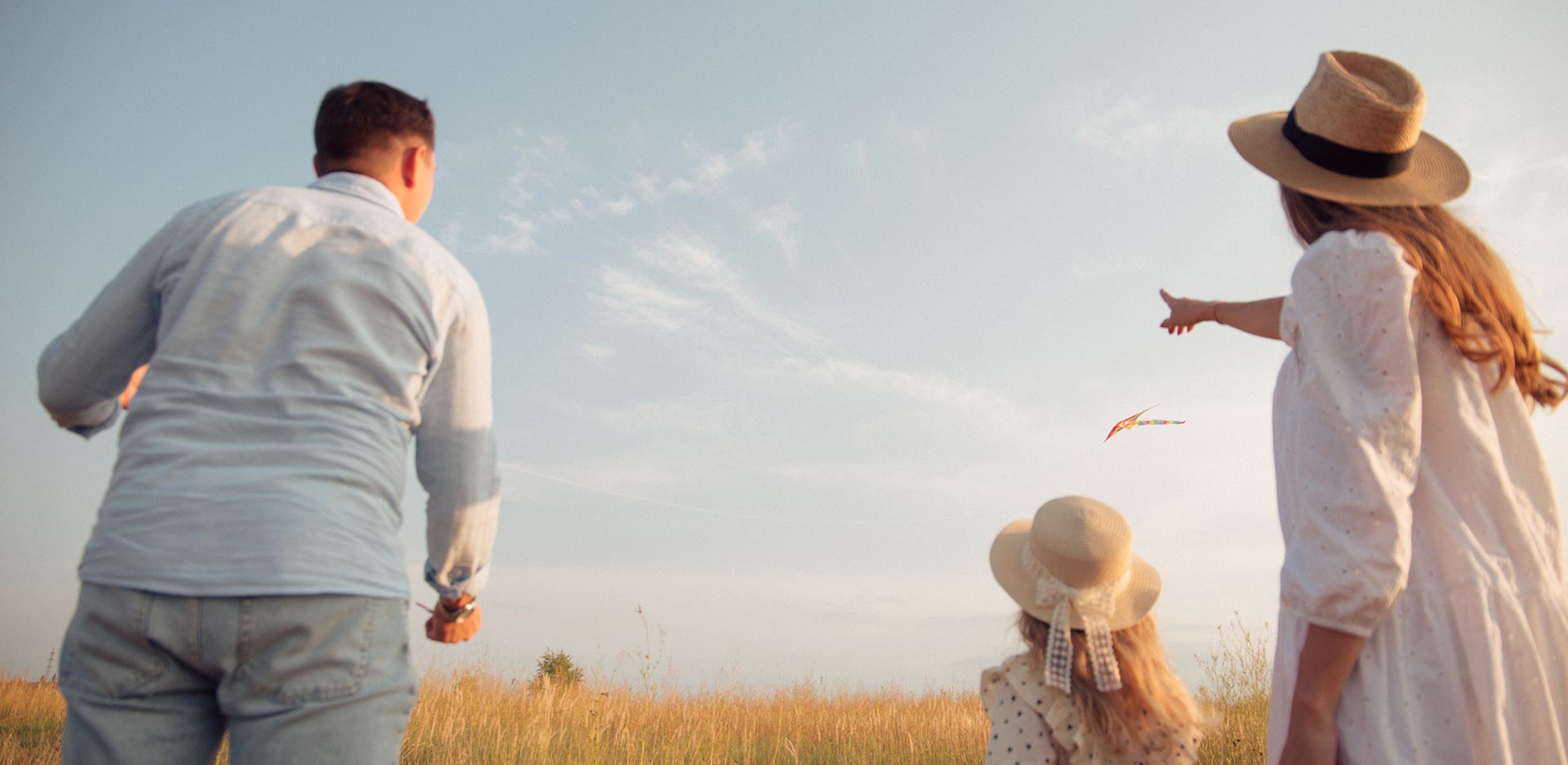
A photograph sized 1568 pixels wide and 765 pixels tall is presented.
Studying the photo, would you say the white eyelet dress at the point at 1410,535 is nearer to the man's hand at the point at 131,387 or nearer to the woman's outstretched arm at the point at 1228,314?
the woman's outstretched arm at the point at 1228,314

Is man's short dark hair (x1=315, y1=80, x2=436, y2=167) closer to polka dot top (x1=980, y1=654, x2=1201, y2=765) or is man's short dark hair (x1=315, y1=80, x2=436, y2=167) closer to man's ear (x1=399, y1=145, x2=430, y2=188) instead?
man's ear (x1=399, y1=145, x2=430, y2=188)

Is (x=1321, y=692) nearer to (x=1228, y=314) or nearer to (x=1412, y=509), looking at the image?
(x=1412, y=509)

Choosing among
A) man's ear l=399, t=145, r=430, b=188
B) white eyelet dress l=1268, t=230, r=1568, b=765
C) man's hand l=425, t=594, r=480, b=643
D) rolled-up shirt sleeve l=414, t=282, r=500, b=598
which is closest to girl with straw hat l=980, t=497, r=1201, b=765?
white eyelet dress l=1268, t=230, r=1568, b=765

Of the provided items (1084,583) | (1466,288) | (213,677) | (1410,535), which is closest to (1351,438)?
(1410,535)

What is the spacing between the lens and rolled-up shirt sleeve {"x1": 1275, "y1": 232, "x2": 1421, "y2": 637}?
1572 millimetres

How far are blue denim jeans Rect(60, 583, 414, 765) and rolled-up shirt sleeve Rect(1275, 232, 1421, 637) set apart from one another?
5.52ft

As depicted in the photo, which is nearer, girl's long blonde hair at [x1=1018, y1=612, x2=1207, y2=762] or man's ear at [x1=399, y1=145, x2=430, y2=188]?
man's ear at [x1=399, y1=145, x2=430, y2=188]

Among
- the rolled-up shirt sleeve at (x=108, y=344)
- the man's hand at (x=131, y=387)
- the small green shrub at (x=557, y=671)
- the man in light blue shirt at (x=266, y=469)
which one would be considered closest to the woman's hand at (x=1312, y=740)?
the man in light blue shirt at (x=266, y=469)

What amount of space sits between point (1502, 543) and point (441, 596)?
2.16 m

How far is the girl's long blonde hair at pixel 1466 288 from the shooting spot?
1735 millimetres

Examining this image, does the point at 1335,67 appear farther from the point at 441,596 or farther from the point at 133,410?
the point at 133,410

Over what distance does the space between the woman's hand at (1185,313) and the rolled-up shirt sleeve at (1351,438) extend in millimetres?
580

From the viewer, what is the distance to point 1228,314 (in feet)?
7.52

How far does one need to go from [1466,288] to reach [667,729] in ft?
17.9
